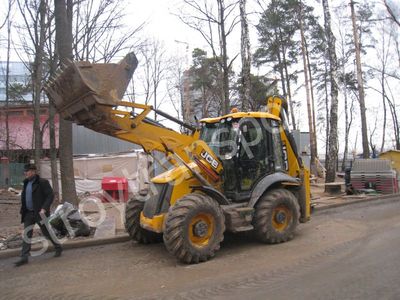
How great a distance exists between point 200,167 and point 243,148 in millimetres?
1024

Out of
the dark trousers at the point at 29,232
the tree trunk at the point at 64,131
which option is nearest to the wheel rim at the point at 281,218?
the dark trousers at the point at 29,232

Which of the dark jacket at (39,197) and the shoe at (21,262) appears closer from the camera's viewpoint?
the shoe at (21,262)

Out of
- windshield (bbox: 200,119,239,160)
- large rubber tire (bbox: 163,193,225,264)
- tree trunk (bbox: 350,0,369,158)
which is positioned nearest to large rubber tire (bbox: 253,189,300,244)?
large rubber tire (bbox: 163,193,225,264)

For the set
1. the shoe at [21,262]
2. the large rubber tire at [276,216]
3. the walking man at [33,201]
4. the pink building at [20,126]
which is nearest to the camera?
the shoe at [21,262]

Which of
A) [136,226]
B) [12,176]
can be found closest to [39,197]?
[136,226]

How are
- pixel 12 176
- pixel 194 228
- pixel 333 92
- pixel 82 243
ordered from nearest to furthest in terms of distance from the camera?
1. pixel 194 228
2. pixel 82 243
3. pixel 333 92
4. pixel 12 176

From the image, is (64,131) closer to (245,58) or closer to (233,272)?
(233,272)

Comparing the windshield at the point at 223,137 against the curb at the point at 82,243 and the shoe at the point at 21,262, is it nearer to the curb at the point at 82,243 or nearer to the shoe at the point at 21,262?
the curb at the point at 82,243

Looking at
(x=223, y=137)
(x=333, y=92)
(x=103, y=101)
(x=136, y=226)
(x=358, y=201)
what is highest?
(x=333, y=92)

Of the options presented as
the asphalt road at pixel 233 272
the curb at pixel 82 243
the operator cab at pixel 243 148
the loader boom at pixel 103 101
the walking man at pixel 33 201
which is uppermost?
the loader boom at pixel 103 101

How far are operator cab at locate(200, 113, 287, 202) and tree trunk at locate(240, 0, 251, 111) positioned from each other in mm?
7285

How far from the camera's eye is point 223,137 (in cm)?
880

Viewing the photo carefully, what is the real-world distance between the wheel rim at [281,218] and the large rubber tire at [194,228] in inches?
57.8

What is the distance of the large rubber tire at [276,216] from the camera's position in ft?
27.6
